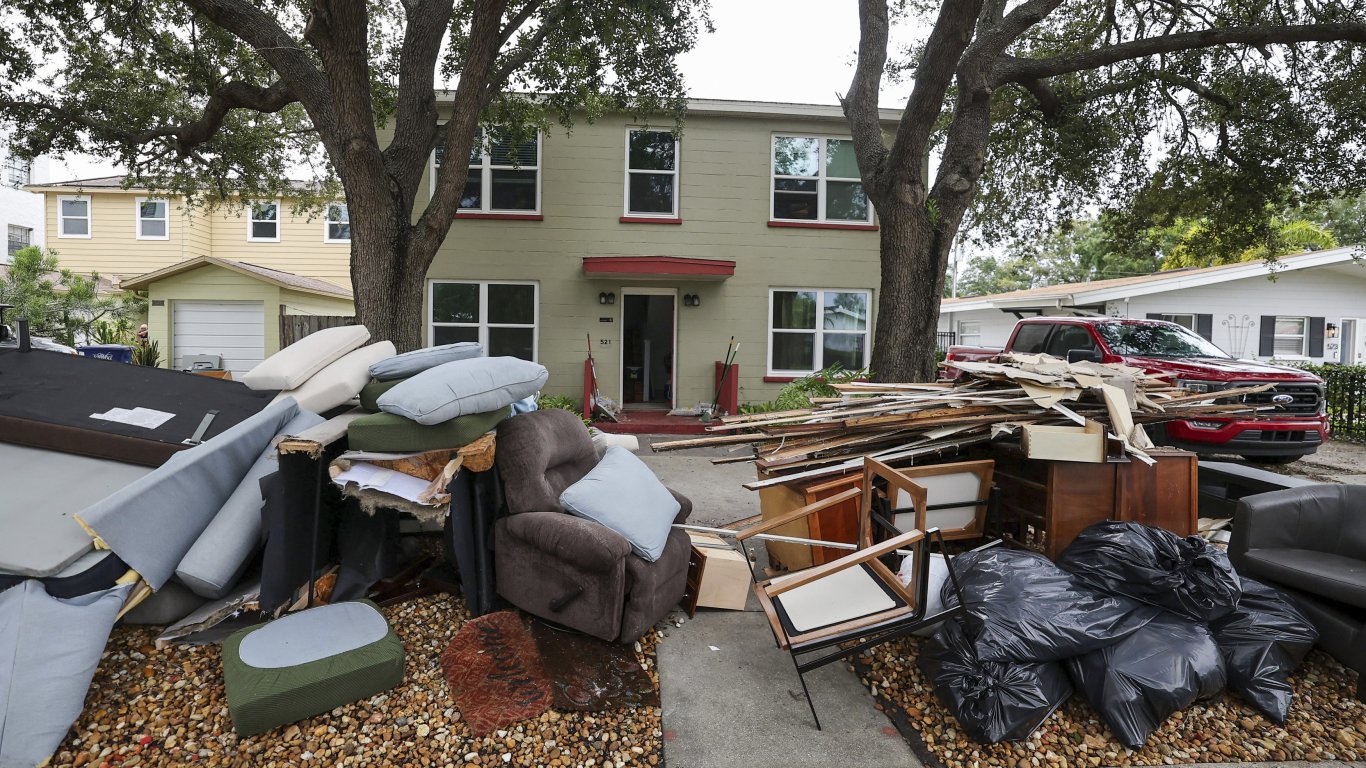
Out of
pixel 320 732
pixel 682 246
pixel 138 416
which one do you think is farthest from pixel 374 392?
pixel 682 246

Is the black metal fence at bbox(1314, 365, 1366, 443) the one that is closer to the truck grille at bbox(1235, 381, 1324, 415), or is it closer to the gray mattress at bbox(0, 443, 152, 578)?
the truck grille at bbox(1235, 381, 1324, 415)

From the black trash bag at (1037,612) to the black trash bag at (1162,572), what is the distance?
7cm

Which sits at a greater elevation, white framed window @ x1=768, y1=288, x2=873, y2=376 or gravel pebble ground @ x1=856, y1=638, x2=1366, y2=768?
white framed window @ x1=768, y1=288, x2=873, y2=376

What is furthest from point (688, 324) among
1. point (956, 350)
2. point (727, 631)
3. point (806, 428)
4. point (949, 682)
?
point (949, 682)

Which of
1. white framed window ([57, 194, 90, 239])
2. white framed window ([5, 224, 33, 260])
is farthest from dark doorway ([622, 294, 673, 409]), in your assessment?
white framed window ([5, 224, 33, 260])

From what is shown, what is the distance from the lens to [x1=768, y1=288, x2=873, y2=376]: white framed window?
39.1 feet

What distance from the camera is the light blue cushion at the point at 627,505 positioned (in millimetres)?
3430

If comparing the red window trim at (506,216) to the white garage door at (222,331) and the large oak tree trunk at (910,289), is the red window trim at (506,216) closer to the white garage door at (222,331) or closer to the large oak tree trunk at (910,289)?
the white garage door at (222,331)

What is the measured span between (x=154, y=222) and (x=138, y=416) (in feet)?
56.3

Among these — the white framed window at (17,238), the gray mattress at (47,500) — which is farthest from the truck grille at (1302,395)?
the white framed window at (17,238)

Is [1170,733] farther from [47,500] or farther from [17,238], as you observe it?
[17,238]

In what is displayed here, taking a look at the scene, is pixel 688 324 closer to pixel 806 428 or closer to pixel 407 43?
pixel 407 43

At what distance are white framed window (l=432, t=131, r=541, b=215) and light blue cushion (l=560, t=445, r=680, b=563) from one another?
28.0ft

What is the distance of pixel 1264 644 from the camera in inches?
120
